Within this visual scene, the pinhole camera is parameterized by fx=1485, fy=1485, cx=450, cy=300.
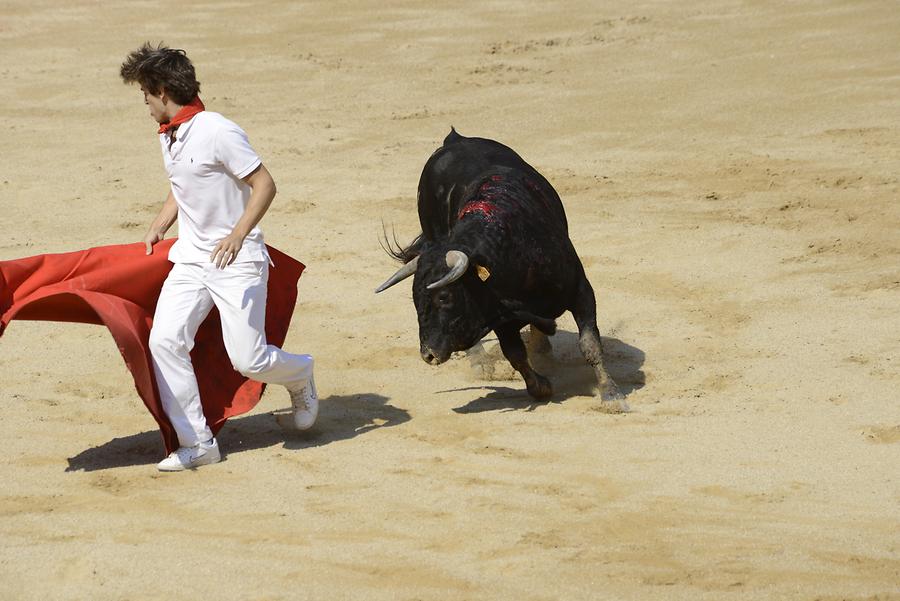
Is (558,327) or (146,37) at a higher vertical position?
(146,37)

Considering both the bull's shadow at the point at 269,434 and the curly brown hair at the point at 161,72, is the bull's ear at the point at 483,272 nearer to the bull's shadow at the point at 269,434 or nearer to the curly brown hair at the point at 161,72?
the bull's shadow at the point at 269,434

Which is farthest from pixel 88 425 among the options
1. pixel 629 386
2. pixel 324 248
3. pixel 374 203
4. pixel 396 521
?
pixel 374 203

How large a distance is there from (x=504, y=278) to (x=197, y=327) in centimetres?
162

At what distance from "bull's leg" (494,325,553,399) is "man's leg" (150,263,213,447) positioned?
5.70 ft

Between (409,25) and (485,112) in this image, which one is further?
(409,25)

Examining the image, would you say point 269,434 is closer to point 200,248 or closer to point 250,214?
point 200,248

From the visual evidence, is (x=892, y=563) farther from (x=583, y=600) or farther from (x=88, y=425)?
(x=88, y=425)

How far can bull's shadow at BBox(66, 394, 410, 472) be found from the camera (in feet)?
21.8

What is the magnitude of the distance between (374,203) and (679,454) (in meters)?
5.33

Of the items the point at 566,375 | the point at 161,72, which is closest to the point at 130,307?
the point at 161,72

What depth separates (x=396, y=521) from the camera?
223 inches

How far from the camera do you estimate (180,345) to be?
627 centimetres

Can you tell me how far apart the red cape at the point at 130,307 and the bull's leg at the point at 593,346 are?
1574 mm

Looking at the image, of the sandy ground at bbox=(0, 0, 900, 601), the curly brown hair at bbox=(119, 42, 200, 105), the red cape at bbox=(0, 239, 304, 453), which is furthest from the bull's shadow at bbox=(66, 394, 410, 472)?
the curly brown hair at bbox=(119, 42, 200, 105)
